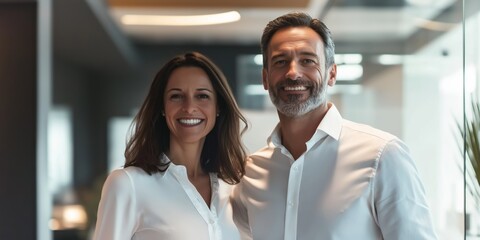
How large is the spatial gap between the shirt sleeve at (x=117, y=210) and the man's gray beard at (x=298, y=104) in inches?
18.3

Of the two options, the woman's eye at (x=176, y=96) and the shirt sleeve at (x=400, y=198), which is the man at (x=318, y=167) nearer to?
the shirt sleeve at (x=400, y=198)

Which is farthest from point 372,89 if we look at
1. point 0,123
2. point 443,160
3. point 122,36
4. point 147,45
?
point 147,45

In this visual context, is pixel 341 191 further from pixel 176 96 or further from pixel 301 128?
pixel 176 96

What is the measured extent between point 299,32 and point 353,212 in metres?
0.51

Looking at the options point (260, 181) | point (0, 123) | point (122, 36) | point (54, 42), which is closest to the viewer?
point (260, 181)

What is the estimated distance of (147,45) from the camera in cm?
834

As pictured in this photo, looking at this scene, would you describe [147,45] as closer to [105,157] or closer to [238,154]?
[105,157]

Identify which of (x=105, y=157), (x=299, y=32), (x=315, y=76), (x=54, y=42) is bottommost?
(x=105, y=157)

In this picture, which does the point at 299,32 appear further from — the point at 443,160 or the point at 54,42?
the point at 54,42

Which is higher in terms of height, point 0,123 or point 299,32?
point 299,32

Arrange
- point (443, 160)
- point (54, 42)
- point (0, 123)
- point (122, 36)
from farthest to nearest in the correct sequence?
1. point (122, 36)
2. point (54, 42)
3. point (0, 123)
4. point (443, 160)

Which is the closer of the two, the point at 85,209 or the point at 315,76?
the point at 315,76

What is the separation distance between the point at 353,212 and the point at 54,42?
523cm

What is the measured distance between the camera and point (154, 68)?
8414 millimetres
